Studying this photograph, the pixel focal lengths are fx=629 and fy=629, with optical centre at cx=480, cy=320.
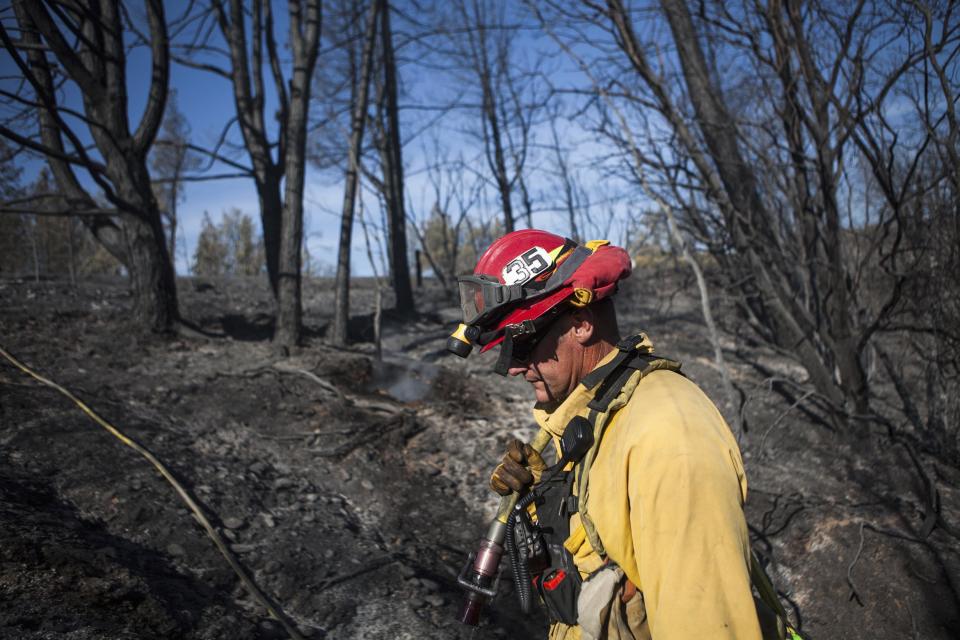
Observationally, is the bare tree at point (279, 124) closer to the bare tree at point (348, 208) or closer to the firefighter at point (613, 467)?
the bare tree at point (348, 208)

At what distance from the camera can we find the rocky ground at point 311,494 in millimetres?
3716

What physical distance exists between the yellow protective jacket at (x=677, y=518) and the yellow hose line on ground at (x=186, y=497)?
281 centimetres

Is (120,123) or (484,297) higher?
(120,123)

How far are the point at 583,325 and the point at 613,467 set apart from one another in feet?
1.72

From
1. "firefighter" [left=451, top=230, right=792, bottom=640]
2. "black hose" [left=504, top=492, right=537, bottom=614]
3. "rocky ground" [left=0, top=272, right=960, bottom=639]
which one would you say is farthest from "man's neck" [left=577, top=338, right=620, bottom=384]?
"rocky ground" [left=0, top=272, right=960, bottom=639]

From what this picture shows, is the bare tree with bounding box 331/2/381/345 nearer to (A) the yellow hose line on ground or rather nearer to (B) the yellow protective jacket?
(A) the yellow hose line on ground

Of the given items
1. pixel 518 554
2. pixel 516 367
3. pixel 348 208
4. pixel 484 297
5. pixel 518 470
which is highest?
pixel 348 208

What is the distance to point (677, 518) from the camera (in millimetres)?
1297

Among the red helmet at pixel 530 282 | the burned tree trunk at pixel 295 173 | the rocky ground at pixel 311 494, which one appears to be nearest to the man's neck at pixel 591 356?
the red helmet at pixel 530 282

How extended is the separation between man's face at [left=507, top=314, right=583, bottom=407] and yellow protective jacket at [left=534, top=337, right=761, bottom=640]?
38cm

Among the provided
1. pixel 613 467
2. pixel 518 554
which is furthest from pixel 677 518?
pixel 518 554

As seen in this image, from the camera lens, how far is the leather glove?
2084 millimetres

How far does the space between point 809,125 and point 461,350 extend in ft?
17.2

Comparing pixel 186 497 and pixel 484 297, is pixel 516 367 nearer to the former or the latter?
pixel 484 297
